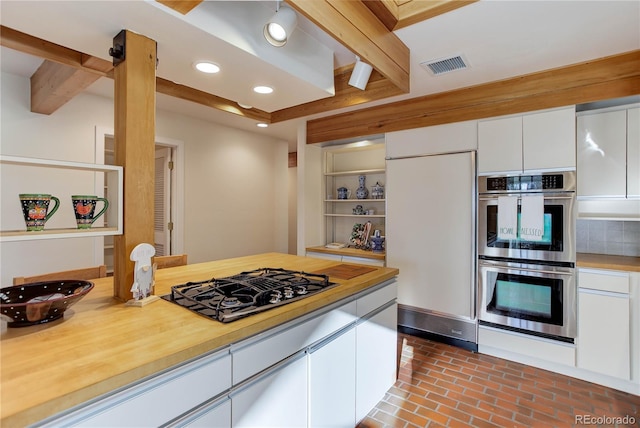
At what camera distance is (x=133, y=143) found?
141 centimetres

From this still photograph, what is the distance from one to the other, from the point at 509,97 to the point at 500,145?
42cm

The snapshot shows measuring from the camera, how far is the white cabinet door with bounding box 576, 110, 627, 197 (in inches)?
97.0

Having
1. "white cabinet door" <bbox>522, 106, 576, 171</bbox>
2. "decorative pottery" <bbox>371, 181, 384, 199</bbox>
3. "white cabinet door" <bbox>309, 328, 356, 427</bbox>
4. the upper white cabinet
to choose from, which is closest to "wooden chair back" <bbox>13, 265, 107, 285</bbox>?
"white cabinet door" <bbox>309, 328, 356, 427</bbox>

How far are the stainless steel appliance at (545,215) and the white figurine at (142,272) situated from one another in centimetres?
270

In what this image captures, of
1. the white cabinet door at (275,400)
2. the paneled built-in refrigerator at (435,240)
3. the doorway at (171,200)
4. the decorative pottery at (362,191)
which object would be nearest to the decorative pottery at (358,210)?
the decorative pottery at (362,191)

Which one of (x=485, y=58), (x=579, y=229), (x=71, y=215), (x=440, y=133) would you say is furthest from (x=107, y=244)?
(x=579, y=229)

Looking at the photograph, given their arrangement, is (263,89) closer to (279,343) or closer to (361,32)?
(361,32)

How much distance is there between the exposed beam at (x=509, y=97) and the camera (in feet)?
7.63

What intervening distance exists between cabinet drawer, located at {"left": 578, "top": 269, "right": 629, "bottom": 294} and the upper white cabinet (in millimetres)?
858

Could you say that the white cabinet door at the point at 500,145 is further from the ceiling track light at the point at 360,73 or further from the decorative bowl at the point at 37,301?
the decorative bowl at the point at 37,301

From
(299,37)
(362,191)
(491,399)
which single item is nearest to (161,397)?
(299,37)

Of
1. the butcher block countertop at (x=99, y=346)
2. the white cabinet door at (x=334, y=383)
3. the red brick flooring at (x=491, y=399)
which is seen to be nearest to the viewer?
the butcher block countertop at (x=99, y=346)

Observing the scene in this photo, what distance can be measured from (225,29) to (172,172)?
263 centimetres

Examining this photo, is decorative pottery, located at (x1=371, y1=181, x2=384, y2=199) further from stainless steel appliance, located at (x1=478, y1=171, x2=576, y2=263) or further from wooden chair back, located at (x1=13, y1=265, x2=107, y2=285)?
wooden chair back, located at (x1=13, y1=265, x2=107, y2=285)
